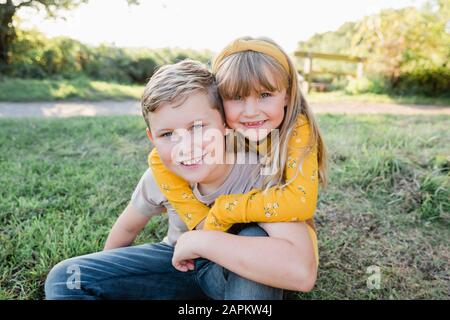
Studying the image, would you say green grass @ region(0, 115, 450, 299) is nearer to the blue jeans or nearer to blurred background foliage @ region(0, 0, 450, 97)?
the blue jeans

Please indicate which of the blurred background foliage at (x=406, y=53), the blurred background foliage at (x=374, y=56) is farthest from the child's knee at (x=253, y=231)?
the blurred background foliage at (x=406, y=53)

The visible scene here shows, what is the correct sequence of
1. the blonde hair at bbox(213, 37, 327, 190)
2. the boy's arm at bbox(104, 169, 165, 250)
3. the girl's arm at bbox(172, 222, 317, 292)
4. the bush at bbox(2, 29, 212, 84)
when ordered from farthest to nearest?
1. the bush at bbox(2, 29, 212, 84)
2. the boy's arm at bbox(104, 169, 165, 250)
3. the blonde hair at bbox(213, 37, 327, 190)
4. the girl's arm at bbox(172, 222, 317, 292)

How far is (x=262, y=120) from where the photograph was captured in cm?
→ 164

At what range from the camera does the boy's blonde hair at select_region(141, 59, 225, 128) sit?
1.46 metres

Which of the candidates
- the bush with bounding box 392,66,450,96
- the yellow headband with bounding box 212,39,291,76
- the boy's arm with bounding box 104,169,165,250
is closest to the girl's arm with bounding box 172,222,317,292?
the boy's arm with bounding box 104,169,165,250

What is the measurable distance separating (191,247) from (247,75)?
66 centimetres

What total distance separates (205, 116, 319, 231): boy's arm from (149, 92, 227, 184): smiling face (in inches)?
5.9

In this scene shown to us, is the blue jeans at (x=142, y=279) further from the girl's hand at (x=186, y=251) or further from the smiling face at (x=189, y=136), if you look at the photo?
the smiling face at (x=189, y=136)

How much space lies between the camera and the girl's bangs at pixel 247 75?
1564 mm

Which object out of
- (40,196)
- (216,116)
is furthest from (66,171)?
(216,116)

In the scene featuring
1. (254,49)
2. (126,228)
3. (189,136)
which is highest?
(254,49)

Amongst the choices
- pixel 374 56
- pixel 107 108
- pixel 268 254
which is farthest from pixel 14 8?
pixel 374 56

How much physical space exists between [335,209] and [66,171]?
2019 millimetres

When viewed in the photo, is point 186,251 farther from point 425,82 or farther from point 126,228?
point 425,82
